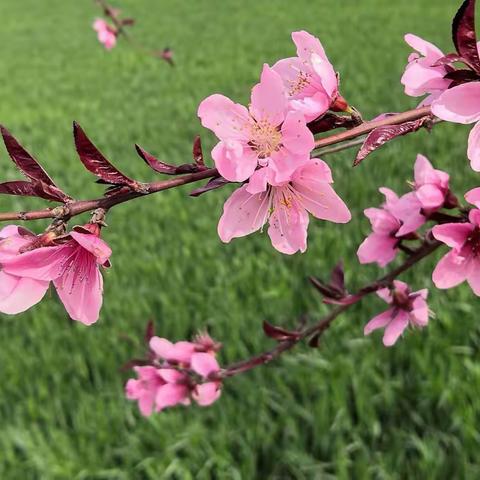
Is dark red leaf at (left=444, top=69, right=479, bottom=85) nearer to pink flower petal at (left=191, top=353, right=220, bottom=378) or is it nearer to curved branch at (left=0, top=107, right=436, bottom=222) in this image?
curved branch at (left=0, top=107, right=436, bottom=222)

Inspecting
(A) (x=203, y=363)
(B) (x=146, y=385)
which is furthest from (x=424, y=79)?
(B) (x=146, y=385)

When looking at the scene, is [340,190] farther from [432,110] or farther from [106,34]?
[432,110]

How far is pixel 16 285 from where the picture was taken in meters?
0.58

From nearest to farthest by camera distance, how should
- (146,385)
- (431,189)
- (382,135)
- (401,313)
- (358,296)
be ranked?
(382,135) → (431,189) → (358,296) → (401,313) → (146,385)

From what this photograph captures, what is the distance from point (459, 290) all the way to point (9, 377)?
5.77ft

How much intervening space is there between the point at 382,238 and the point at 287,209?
0.45 meters

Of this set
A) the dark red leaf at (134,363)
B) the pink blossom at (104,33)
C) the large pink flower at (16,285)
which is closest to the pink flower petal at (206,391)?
the dark red leaf at (134,363)

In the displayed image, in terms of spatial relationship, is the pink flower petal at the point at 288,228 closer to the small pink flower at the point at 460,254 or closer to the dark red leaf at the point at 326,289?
the small pink flower at the point at 460,254

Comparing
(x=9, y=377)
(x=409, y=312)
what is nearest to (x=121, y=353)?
(x=9, y=377)

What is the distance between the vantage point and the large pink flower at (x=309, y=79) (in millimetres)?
580

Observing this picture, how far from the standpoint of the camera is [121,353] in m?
2.52

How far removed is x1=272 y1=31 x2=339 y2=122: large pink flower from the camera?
0.58m

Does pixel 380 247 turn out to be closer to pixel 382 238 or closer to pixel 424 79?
pixel 382 238

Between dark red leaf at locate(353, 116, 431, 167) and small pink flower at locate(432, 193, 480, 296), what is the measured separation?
19 centimetres
